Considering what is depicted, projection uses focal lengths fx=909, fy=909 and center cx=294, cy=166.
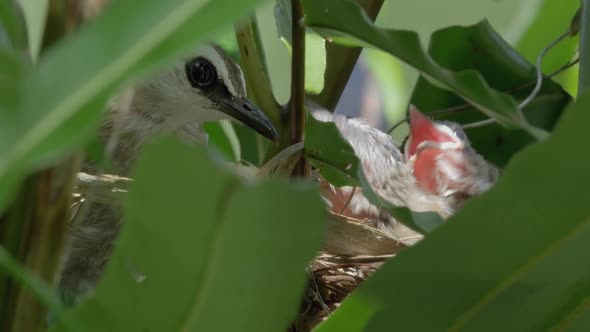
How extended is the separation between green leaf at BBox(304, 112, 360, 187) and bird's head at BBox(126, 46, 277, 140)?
1.82ft

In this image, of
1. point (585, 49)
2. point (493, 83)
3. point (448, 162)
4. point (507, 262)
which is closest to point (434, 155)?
point (448, 162)

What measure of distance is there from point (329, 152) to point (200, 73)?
0.72 metres

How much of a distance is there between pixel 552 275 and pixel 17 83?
360 millimetres

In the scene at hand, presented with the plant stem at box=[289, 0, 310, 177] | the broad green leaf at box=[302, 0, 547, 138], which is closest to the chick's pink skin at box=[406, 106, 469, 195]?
the plant stem at box=[289, 0, 310, 177]

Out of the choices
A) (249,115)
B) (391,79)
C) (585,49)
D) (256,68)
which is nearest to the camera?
(585,49)

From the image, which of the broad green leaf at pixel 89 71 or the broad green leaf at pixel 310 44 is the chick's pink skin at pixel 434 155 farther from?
the broad green leaf at pixel 89 71

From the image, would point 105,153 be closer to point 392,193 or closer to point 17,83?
point 17,83

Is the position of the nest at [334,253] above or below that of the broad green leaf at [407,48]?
below

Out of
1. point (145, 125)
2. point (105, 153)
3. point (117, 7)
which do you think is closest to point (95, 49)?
point (117, 7)

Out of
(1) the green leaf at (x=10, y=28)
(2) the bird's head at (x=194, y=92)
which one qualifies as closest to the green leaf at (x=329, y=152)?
(1) the green leaf at (x=10, y=28)

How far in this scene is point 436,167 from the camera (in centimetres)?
119

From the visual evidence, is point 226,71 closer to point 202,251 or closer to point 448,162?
point 448,162

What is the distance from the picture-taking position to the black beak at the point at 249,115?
121cm

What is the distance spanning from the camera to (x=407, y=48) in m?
0.69
